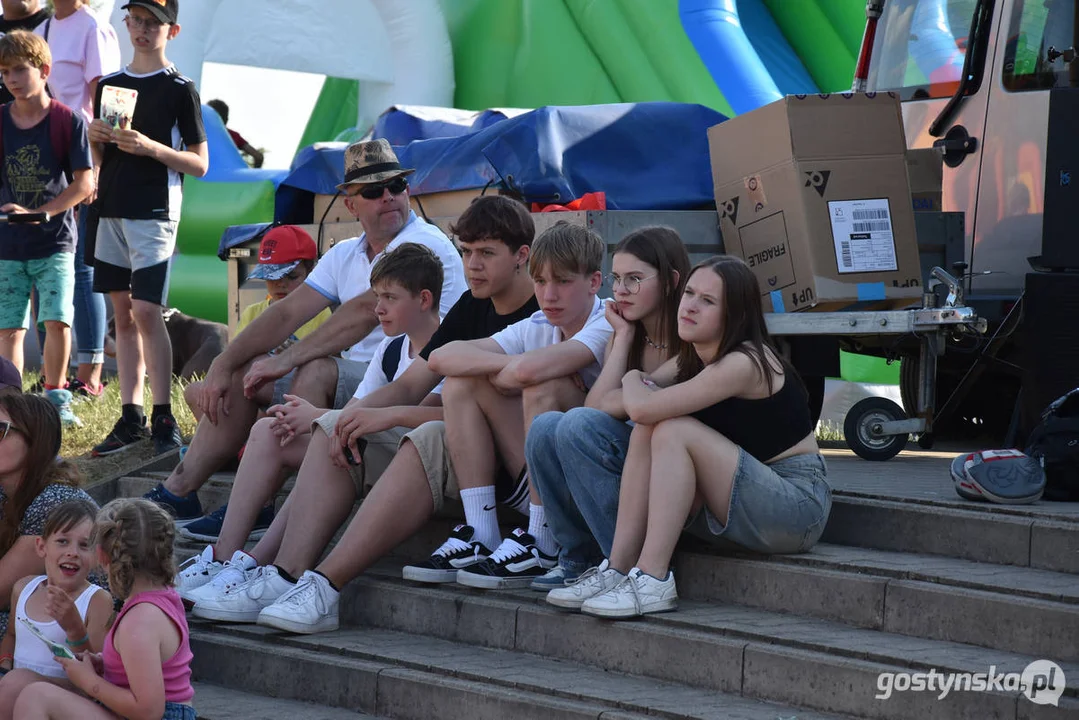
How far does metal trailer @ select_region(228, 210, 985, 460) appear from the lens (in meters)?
5.07

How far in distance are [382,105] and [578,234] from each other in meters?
8.95

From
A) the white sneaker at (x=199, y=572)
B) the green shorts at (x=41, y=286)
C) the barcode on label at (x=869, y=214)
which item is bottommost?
Result: the white sneaker at (x=199, y=572)

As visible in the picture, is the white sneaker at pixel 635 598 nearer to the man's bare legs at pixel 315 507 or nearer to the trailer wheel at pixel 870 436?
the man's bare legs at pixel 315 507

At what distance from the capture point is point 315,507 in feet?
14.7

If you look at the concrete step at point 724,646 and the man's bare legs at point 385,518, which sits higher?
the man's bare legs at point 385,518

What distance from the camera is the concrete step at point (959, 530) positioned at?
3812mm

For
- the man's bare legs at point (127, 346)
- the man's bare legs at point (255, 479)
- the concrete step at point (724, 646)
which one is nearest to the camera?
the concrete step at point (724, 646)

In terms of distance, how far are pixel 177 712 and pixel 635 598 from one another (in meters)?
1.22

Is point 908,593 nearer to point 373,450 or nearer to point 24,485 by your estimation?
point 373,450

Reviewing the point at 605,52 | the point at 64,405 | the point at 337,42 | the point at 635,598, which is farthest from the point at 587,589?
the point at 337,42

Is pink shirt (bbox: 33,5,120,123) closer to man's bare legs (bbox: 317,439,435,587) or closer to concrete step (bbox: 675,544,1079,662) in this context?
man's bare legs (bbox: 317,439,435,587)

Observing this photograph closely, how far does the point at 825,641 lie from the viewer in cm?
353

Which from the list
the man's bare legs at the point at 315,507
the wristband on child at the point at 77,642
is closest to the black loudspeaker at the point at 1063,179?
the man's bare legs at the point at 315,507

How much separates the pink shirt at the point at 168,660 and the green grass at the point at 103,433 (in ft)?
8.29
